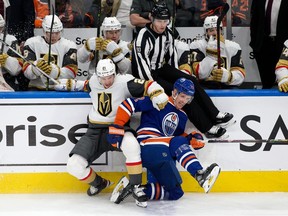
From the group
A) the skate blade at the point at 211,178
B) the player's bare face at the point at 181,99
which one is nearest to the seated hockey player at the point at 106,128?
the player's bare face at the point at 181,99

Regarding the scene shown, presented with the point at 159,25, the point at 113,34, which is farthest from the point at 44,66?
the point at 159,25

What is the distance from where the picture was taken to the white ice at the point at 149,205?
639 centimetres

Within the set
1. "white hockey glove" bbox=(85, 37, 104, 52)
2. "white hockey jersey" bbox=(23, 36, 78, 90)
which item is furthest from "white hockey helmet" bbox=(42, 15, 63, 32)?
"white hockey glove" bbox=(85, 37, 104, 52)

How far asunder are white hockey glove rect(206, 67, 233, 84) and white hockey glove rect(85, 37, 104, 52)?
3.02ft

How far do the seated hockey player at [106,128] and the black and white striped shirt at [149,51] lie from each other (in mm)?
164

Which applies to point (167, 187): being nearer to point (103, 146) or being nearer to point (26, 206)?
point (103, 146)

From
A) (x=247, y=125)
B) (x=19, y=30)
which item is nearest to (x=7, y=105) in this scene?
(x=19, y=30)

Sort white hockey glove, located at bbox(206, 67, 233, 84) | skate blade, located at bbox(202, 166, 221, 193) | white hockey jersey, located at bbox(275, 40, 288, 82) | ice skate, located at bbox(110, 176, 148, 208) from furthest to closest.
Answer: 1. white hockey glove, located at bbox(206, 67, 233, 84)
2. white hockey jersey, located at bbox(275, 40, 288, 82)
3. ice skate, located at bbox(110, 176, 148, 208)
4. skate blade, located at bbox(202, 166, 221, 193)

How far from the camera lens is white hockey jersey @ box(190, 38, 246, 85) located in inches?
299

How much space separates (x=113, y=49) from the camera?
7578mm

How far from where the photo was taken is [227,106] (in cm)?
694

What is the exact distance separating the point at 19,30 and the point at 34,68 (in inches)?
28.7

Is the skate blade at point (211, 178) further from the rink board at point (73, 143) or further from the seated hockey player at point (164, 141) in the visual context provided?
the rink board at point (73, 143)

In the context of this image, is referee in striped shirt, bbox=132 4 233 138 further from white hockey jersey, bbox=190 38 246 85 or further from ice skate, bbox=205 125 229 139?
white hockey jersey, bbox=190 38 246 85
